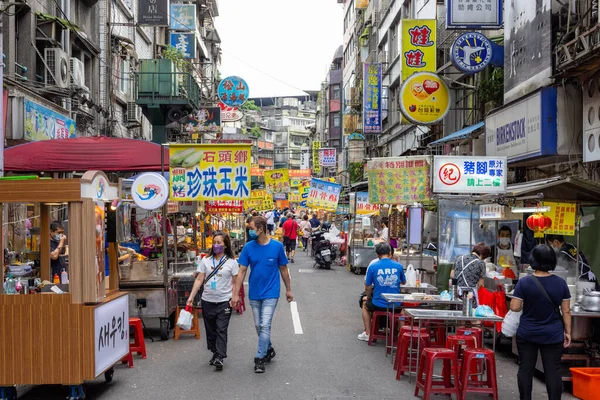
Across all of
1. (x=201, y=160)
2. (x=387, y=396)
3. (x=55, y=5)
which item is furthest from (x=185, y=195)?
(x=55, y=5)

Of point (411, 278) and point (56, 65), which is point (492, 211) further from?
point (56, 65)

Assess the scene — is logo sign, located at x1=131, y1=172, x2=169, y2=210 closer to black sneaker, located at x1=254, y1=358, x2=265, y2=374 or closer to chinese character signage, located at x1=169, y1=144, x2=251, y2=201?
chinese character signage, located at x1=169, y1=144, x2=251, y2=201

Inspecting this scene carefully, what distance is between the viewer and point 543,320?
709cm

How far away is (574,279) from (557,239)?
1.41m

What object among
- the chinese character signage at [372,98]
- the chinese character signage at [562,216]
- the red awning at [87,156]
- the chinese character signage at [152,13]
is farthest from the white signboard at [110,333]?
the chinese character signage at [372,98]

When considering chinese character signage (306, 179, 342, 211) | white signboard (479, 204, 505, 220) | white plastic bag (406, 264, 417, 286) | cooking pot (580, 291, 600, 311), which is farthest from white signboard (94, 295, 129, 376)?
chinese character signage (306, 179, 342, 211)

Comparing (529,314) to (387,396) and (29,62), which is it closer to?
(387,396)

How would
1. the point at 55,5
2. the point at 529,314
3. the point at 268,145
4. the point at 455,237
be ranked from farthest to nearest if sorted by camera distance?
the point at 268,145, the point at 55,5, the point at 455,237, the point at 529,314

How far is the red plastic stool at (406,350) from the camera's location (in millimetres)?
9133

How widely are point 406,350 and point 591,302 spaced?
2.37m

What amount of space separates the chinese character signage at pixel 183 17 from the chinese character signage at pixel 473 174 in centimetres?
2726

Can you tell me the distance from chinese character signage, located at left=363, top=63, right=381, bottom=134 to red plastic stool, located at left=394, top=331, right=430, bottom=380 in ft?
87.8

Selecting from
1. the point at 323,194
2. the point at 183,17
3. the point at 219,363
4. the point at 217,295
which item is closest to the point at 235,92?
the point at 183,17

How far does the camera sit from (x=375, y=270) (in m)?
10.9
